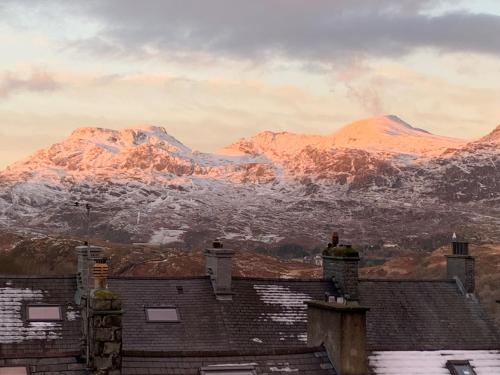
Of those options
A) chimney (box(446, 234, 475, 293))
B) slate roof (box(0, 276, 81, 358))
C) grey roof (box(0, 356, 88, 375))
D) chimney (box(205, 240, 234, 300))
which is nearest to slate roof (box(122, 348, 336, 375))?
grey roof (box(0, 356, 88, 375))

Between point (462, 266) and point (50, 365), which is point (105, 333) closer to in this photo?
point (50, 365)

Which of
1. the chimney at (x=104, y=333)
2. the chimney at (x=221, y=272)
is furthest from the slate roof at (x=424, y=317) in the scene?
the chimney at (x=104, y=333)

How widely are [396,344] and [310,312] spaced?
1151cm

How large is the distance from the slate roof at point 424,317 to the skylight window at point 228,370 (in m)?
12.2

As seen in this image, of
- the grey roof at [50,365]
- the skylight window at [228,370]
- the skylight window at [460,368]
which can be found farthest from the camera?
the skylight window at [460,368]

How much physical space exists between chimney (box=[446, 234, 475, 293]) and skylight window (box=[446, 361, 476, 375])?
964 centimetres

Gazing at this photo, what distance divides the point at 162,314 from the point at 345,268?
806 centimetres

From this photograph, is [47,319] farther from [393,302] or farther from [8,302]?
[393,302]

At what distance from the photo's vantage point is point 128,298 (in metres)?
29.1

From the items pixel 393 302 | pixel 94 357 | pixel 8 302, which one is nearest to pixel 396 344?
pixel 393 302

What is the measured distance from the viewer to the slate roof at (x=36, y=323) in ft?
86.2

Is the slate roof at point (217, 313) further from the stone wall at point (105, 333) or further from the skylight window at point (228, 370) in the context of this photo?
the stone wall at point (105, 333)

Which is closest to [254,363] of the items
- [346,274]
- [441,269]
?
[346,274]

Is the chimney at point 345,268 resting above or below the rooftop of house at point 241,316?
above
